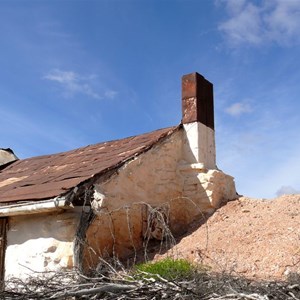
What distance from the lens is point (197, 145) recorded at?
10.2m

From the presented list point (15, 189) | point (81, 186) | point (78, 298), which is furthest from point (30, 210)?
point (78, 298)

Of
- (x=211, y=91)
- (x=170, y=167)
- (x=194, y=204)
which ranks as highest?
(x=211, y=91)

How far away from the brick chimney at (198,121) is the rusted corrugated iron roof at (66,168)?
18.1 inches

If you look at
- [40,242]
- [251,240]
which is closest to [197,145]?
[251,240]

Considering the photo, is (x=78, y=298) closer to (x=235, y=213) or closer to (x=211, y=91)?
(x=235, y=213)

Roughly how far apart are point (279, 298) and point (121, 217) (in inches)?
176

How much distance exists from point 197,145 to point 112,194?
2489mm

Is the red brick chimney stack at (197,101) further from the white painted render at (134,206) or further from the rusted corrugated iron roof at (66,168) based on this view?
the rusted corrugated iron roof at (66,168)

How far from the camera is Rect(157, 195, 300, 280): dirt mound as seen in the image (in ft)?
24.9

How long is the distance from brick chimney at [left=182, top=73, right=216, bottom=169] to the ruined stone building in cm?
2

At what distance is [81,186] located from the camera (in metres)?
7.82

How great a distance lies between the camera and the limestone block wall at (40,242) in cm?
779

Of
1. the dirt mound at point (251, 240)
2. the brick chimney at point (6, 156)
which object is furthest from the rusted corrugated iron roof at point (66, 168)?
the dirt mound at point (251, 240)

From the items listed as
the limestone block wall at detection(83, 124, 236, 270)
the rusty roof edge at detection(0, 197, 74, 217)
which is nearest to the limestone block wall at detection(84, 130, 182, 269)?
the limestone block wall at detection(83, 124, 236, 270)
